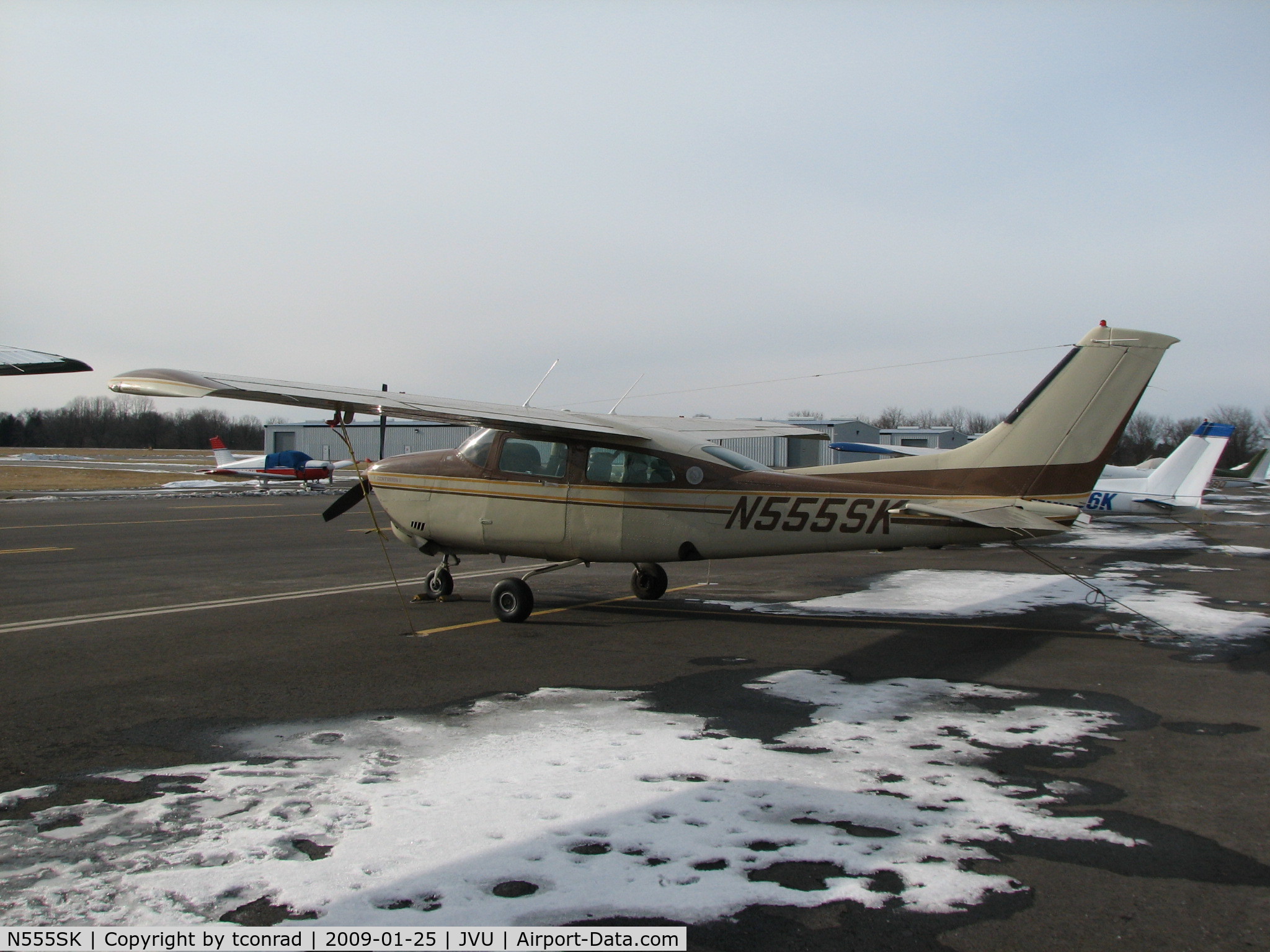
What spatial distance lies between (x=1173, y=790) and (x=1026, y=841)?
4.24 feet

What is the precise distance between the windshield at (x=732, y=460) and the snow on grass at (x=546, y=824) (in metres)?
4.12

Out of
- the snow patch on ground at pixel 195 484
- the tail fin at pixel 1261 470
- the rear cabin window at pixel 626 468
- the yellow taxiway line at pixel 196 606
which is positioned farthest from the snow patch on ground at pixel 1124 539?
the snow patch on ground at pixel 195 484

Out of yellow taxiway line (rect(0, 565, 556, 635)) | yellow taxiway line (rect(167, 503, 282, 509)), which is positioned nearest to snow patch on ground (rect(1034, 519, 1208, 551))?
yellow taxiway line (rect(0, 565, 556, 635))

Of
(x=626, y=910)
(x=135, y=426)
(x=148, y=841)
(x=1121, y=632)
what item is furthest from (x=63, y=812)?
(x=135, y=426)

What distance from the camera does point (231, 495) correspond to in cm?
3866

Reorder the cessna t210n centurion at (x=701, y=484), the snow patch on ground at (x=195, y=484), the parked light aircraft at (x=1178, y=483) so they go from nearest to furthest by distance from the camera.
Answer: the cessna t210n centurion at (x=701, y=484) < the parked light aircraft at (x=1178, y=483) < the snow patch on ground at (x=195, y=484)

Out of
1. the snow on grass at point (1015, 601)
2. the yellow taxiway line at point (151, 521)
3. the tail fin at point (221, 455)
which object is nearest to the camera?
the snow on grass at point (1015, 601)

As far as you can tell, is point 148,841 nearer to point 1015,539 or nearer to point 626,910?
point 626,910

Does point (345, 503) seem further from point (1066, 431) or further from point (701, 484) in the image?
point (1066, 431)

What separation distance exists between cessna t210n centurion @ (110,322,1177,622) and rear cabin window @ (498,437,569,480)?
0.02 meters

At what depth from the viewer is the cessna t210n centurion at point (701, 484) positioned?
336 inches

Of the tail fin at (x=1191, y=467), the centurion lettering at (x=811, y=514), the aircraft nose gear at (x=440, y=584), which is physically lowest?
the aircraft nose gear at (x=440, y=584)

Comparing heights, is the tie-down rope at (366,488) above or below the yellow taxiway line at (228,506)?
above

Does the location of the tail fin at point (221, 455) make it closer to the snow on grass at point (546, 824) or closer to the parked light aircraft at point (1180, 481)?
the parked light aircraft at point (1180, 481)
